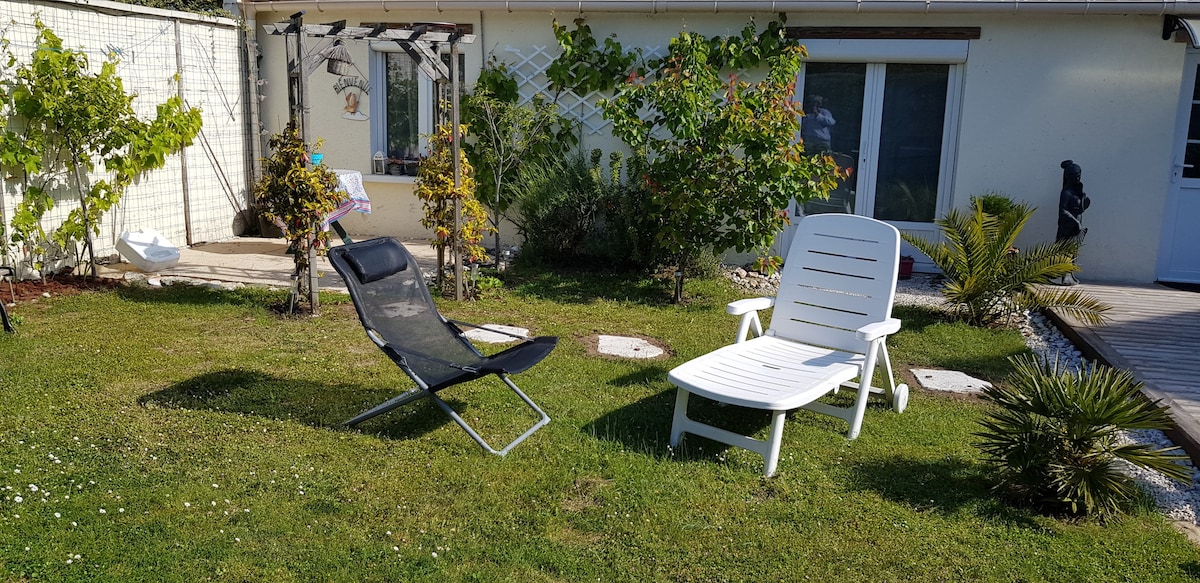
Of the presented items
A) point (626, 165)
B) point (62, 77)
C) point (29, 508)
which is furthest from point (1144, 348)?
point (62, 77)

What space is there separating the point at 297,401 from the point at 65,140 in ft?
12.9

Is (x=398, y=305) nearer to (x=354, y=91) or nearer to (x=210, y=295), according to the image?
(x=210, y=295)

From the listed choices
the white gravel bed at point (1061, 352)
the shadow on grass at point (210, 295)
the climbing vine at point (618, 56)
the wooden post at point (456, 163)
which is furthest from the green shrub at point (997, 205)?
the shadow on grass at point (210, 295)

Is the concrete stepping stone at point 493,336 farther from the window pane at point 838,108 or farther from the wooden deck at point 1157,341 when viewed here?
the window pane at point 838,108

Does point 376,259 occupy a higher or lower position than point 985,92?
lower

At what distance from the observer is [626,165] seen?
9.15 m

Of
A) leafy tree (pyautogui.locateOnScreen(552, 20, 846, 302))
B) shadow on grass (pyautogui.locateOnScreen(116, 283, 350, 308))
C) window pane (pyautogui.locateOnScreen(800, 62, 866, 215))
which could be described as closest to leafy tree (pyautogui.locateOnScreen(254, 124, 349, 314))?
shadow on grass (pyautogui.locateOnScreen(116, 283, 350, 308))

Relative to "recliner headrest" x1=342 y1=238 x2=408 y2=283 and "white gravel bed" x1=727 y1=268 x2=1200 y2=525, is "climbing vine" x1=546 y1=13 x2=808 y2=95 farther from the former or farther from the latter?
"recliner headrest" x1=342 y1=238 x2=408 y2=283

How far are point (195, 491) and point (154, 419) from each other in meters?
0.97

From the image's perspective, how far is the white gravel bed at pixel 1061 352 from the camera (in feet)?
14.2

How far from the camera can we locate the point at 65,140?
24.5ft

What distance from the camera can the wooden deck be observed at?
209 inches

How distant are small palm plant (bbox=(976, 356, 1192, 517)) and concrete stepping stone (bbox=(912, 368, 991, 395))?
5.58ft

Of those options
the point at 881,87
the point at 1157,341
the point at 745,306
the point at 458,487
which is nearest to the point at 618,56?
the point at 881,87
